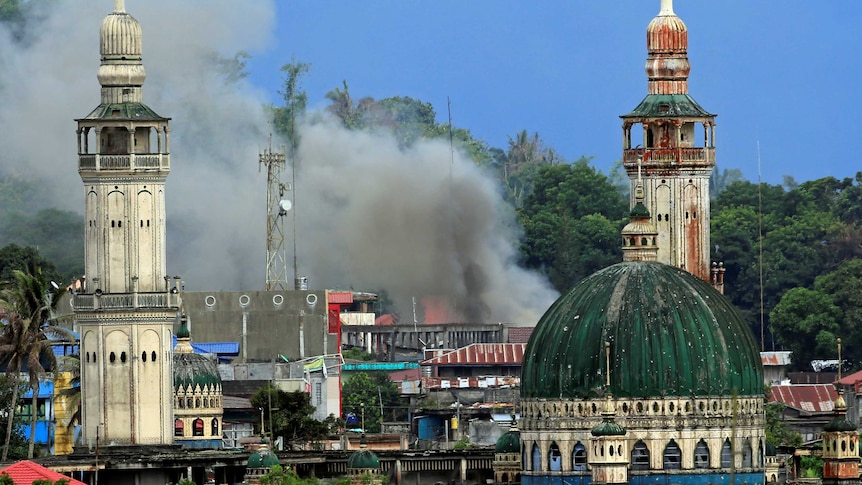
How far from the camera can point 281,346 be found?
178 m

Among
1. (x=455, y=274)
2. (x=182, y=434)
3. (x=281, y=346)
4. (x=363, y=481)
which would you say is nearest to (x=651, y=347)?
(x=363, y=481)

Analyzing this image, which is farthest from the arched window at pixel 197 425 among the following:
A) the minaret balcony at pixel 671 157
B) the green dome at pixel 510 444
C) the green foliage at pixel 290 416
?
the green dome at pixel 510 444

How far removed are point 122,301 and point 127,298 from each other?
0.57 ft

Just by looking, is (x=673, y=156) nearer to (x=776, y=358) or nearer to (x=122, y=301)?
(x=122, y=301)

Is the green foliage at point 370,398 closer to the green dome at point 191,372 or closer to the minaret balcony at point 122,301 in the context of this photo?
the green dome at point 191,372

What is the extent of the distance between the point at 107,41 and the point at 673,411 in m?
29.4

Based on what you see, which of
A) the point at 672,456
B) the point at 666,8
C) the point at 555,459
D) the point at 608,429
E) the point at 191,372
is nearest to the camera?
the point at 608,429

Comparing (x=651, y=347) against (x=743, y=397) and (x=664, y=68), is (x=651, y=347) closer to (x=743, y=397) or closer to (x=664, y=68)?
(x=743, y=397)

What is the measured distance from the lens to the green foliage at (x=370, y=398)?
173 m

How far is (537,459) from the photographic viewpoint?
114m

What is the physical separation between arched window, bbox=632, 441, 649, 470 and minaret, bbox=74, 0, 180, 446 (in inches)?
939

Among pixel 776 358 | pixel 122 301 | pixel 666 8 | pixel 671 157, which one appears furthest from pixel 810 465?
pixel 776 358

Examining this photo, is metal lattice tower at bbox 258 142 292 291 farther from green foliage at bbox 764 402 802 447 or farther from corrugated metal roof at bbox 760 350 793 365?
green foliage at bbox 764 402 802 447

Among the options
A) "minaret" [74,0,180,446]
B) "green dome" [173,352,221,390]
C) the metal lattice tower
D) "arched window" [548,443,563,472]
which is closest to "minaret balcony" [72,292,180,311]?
"minaret" [74,0,180,446]
